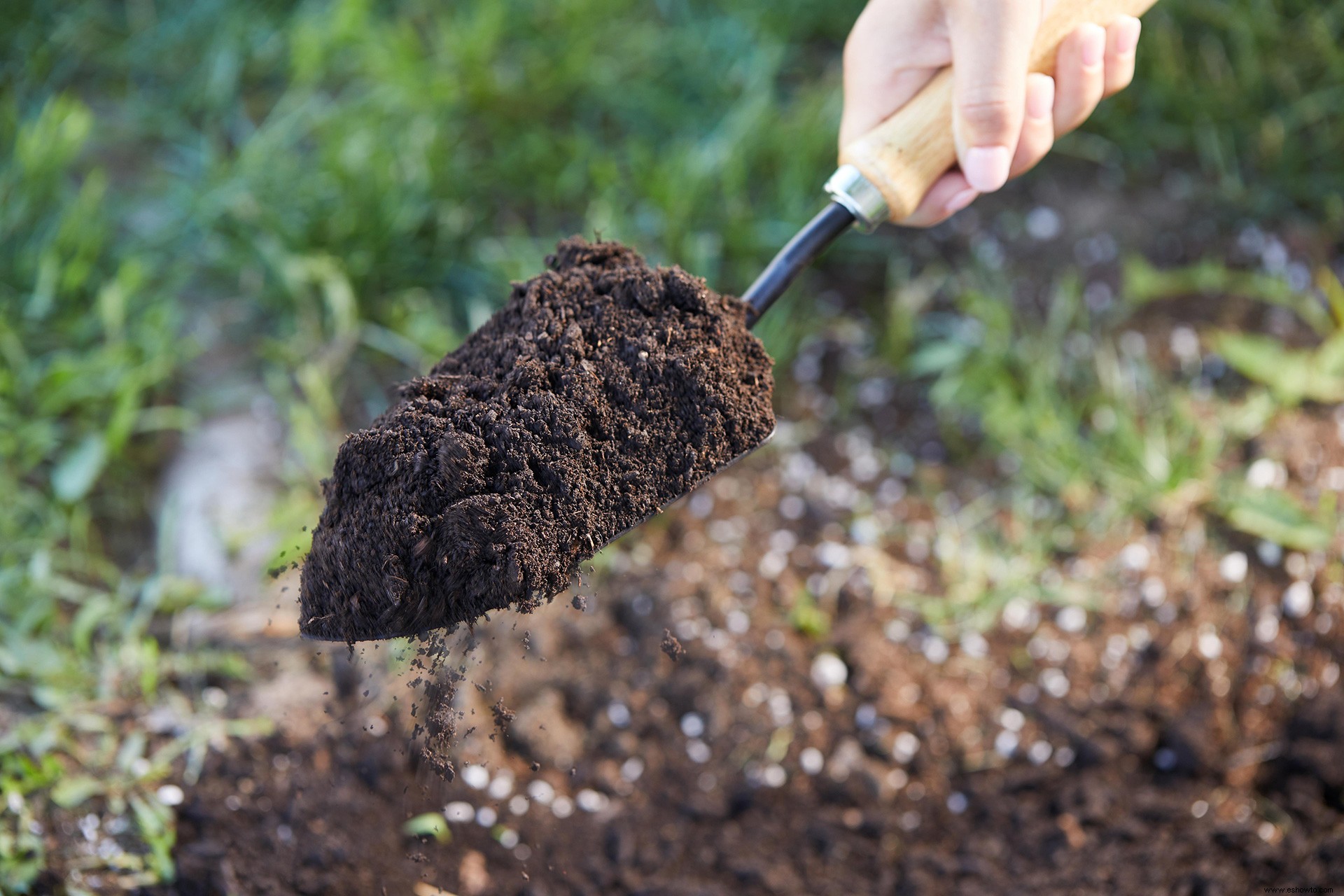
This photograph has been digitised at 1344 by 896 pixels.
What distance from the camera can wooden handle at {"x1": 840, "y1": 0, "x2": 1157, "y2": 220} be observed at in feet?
4.91

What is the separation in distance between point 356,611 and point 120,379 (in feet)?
4.43

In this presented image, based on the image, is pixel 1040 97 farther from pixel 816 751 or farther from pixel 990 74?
pixel 816 751

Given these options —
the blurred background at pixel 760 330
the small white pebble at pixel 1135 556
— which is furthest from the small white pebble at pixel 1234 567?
the small white pebble at pixel 1135 556

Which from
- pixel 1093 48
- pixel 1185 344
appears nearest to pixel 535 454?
pixel 1093 48

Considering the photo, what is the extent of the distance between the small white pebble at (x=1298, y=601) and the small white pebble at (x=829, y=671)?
0.99 metres

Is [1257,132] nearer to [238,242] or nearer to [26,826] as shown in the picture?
[238,242]

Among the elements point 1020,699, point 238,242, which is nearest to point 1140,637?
point 1020,699

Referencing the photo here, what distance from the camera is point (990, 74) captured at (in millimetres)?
1411

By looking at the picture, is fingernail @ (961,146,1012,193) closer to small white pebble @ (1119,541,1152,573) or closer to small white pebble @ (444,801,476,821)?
small white pebble @ (1119,541,1152,573)

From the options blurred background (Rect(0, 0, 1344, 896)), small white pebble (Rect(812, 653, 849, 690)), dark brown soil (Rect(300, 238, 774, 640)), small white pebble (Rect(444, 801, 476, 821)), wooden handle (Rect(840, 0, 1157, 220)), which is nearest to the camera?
dark brown soil (Rect(300, 238, 774, 640))

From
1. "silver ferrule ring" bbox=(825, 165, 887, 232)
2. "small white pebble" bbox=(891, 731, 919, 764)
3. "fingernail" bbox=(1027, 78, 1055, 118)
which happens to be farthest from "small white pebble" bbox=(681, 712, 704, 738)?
"fingernail" bbox=(1027, 78, 1055, 118)

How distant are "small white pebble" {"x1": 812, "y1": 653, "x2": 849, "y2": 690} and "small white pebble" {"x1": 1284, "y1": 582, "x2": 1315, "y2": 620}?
99 cm

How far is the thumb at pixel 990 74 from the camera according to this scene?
139 cm

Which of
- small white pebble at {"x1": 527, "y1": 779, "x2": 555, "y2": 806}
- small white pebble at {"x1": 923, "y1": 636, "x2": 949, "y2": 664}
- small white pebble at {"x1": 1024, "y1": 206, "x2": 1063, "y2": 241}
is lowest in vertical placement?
small white pebble at {"x1": 923, "y1": 636, "x2": 949, "y2": 664}
